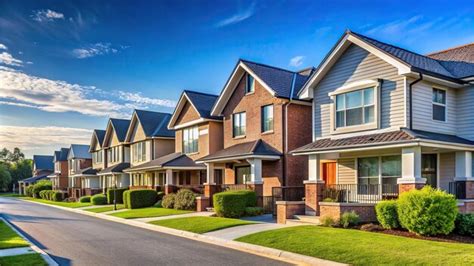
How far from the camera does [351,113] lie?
19.6m

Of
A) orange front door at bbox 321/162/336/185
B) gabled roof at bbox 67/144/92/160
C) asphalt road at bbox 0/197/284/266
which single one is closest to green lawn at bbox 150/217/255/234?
asphalt road at bbox 0/197/284/266

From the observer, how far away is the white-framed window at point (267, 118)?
84.2 ft

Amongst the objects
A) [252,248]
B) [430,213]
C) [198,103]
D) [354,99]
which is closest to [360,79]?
[354,99]

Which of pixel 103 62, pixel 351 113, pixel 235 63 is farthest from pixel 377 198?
pixel 103 62

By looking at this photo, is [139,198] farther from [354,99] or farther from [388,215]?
[388,215]

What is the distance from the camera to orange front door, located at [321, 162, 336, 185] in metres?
23.0

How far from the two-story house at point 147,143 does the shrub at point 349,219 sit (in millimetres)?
24388

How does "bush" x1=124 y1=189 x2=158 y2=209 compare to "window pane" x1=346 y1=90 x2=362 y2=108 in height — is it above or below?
below

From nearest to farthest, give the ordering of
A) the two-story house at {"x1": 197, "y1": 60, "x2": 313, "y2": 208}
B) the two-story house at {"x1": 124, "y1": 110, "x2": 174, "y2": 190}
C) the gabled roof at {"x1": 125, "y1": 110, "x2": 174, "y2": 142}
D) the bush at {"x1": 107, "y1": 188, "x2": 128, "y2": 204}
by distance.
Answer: the two-story house at {"x1": 197, "y1": 60, "x2": 313, "y2": 208} → the two-story house at {"x1": 124, "y1": 110, "x2": 174, "y2": 190} → the bush at {"x1": 107, "y1": 188, "x2": 128, "y2": 204} → the gabled roof at {"x1": 125, "y1": 110, "x2": 174, "y2": 142}

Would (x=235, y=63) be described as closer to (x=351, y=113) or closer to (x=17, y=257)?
(x=351, y=113)

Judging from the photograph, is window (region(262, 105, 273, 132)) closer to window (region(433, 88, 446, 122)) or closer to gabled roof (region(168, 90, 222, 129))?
gabled roof (region(168, 90, 222, 129))

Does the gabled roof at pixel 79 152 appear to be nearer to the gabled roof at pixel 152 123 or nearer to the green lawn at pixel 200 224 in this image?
the gabled roof at pixel 152 123

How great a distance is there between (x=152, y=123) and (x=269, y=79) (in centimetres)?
2010

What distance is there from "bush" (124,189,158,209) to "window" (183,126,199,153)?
460 centimetres
